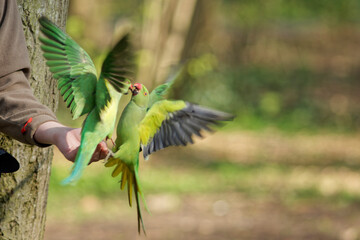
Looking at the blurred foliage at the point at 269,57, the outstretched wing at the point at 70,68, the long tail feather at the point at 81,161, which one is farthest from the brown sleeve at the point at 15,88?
the blurred foliage at the point at 269,57

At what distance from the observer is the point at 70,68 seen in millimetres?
2342

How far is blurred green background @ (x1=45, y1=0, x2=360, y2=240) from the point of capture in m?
6.32

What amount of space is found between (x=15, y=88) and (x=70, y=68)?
0.83 feet

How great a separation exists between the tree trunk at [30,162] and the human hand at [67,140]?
23.5 inches

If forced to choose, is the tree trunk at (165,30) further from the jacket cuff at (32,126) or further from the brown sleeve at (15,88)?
the jacket cuff at (32,126)

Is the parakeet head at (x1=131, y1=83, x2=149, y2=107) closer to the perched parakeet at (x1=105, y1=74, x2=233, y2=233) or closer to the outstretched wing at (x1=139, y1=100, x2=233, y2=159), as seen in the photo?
the perched parakeet at (x1=105, y1=74, x2=233, y2=233)

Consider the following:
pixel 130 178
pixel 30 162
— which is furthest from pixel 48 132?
pixel 30 162

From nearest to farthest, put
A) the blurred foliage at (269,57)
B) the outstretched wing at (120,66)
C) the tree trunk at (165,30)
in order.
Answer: the outstretched wing at (120,66)
the tree trunk at (165,30)
the blurred foliage at (269,57)

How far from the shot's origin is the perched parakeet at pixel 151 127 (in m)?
2.29

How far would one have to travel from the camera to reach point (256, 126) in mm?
11695

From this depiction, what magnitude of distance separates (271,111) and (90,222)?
24.2 feet

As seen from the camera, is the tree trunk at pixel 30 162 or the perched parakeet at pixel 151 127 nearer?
the perched parakeet at pixel 151 127

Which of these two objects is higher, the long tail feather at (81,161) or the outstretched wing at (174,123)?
the outstretched wing at (174,123)

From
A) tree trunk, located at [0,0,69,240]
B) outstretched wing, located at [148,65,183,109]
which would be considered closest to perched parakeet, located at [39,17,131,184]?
outstretched wing, located at [148,65,183,109]
